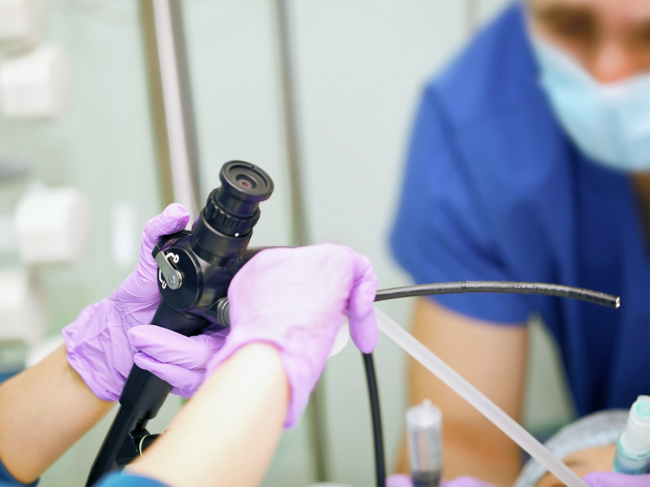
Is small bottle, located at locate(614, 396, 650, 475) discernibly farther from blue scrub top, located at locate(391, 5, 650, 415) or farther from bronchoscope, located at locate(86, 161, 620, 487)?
blue scrub top, located at locate(391, 5, 650, 415)

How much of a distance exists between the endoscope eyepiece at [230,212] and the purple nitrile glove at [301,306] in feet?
0.11

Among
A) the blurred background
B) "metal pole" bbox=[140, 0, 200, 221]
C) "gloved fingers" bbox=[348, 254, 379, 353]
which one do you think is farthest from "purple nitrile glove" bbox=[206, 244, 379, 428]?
"metal pole" bbox=[140, 0, 200, 221]

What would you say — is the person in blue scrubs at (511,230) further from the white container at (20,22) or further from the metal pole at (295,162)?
the white container at (20,22)

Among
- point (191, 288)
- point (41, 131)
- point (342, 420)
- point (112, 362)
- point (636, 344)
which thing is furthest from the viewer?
point (342, 420)

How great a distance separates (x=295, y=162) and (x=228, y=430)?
0.95 meters

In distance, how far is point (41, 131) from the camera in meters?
1.09

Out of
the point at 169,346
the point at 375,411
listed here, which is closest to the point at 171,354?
the point at 169,346

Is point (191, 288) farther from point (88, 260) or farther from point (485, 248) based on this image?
point (88, 260)

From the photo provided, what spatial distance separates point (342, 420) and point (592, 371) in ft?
2.08

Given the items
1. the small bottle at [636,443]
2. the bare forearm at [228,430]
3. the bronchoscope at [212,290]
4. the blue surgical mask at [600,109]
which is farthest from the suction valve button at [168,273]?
the blue surgical mask at [600,109]

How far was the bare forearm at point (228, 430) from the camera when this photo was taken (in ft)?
1.16

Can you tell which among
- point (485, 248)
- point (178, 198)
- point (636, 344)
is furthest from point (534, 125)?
point (178, 198)

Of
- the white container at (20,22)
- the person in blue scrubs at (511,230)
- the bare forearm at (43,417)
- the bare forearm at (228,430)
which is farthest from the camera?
the person in blue scrubs at (511,230)

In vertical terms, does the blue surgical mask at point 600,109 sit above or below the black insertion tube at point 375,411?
above
